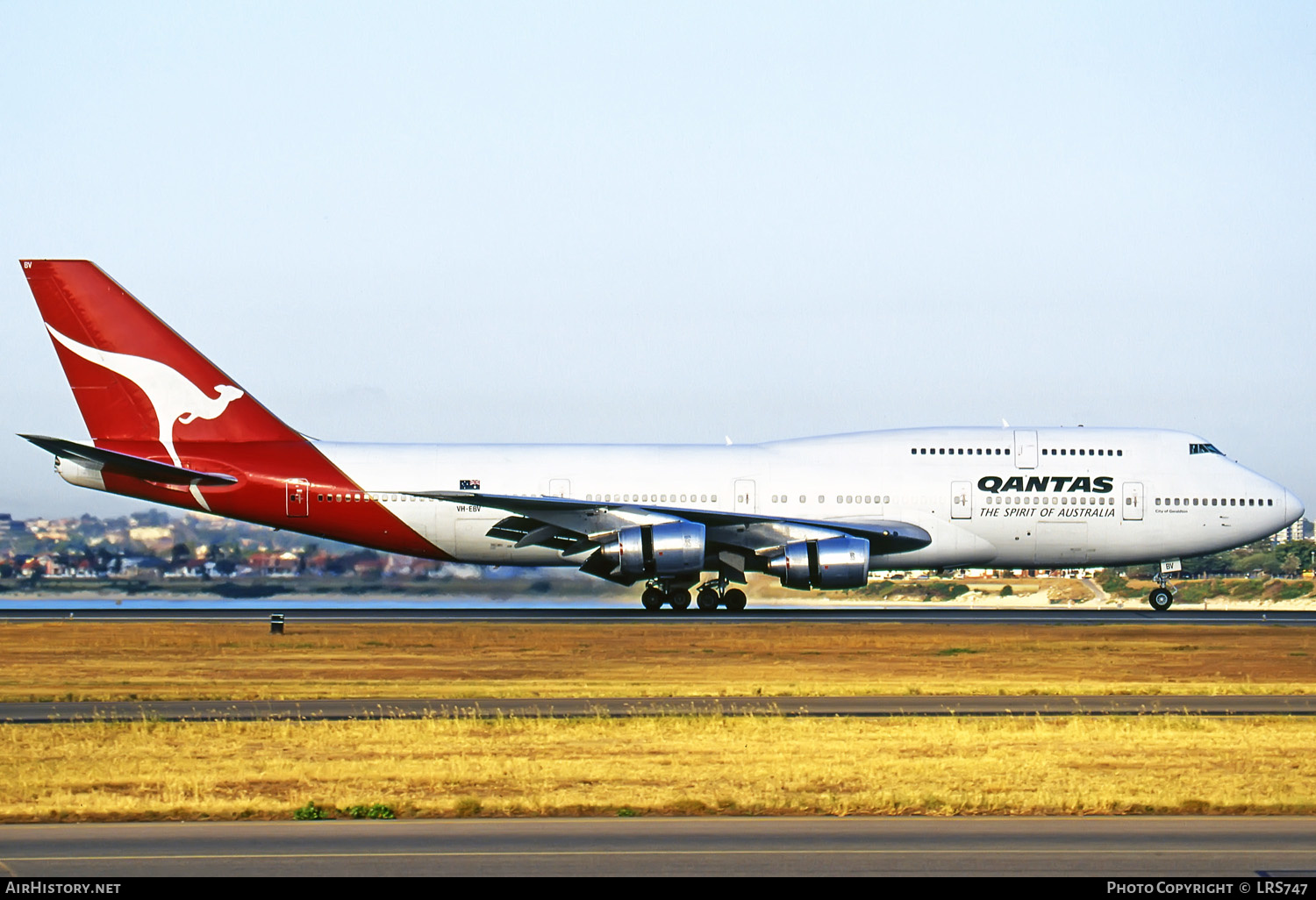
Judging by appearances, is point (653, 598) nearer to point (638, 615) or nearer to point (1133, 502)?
point (638, 615)

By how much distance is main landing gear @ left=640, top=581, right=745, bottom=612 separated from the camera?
39.0m

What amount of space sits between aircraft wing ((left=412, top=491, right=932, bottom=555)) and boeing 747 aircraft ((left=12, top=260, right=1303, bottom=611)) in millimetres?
225

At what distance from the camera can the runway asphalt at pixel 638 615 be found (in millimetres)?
35688

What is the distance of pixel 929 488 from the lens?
39969mm

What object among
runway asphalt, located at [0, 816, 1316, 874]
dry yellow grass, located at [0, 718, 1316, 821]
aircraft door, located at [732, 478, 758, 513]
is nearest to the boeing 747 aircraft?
aircraft door, located at [732, 478, 758, 513]

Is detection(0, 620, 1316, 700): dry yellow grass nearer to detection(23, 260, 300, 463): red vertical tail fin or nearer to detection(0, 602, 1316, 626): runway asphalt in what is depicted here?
detection(0, 602, 1316, 626): runway asphalt

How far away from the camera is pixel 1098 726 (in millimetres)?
18516

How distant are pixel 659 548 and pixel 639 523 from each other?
5.34 ft

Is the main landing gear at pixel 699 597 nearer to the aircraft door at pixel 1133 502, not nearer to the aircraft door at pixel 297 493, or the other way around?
the aircraft door at pixel 297 493

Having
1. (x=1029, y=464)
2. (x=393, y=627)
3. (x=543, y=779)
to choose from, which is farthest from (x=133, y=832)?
(x=1029, y=464)

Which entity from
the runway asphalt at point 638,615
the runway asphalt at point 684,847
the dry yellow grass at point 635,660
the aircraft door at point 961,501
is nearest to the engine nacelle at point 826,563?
the runway asphalt at point 638,615

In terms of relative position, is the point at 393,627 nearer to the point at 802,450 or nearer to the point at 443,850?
the point at 802,450

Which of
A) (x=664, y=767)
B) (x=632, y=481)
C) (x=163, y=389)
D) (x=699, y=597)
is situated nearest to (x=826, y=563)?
(x=699, y=597)

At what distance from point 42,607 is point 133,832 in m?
34.2
